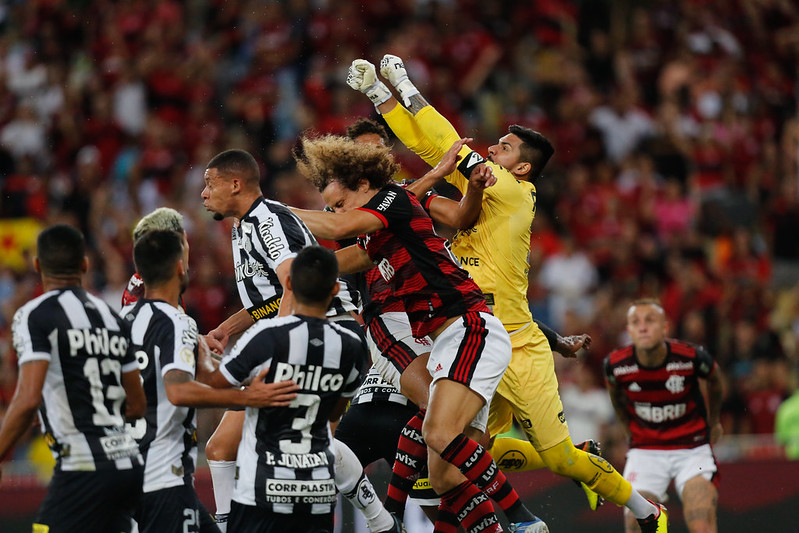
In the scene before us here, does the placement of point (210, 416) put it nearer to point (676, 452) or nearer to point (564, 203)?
point (676, 452)

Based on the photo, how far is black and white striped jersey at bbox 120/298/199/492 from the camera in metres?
5.55

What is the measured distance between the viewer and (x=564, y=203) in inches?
605

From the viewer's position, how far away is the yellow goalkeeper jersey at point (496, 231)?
748 cm

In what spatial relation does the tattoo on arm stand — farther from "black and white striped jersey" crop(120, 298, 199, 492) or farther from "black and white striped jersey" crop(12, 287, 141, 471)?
"black and white striped jersey" crop(12, 287, 141, 471)

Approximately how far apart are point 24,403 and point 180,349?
81cm

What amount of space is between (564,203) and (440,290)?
29.1 ft

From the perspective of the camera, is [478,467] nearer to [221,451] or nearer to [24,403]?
[221,451]

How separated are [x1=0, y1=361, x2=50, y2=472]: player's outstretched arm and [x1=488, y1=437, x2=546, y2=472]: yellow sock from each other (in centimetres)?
383

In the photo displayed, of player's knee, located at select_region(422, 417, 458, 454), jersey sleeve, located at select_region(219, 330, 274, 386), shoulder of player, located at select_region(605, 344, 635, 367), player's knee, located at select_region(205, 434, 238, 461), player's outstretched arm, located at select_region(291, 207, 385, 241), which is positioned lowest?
player's knee, located at select_region(205, 434, 238, 461)

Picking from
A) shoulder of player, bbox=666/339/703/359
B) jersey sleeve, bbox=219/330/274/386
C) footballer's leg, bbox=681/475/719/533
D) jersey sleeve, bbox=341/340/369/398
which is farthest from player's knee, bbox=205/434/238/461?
shoulder of player, bbox=666/339/703/359

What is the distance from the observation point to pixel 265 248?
22.0ft

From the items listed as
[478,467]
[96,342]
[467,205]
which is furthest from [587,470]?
[96,342]

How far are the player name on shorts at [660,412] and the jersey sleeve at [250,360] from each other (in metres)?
5.17

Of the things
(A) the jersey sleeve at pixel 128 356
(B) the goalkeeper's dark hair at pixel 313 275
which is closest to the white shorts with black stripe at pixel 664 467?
(B) the goalkeeper's dark hair at pixel 313 275
